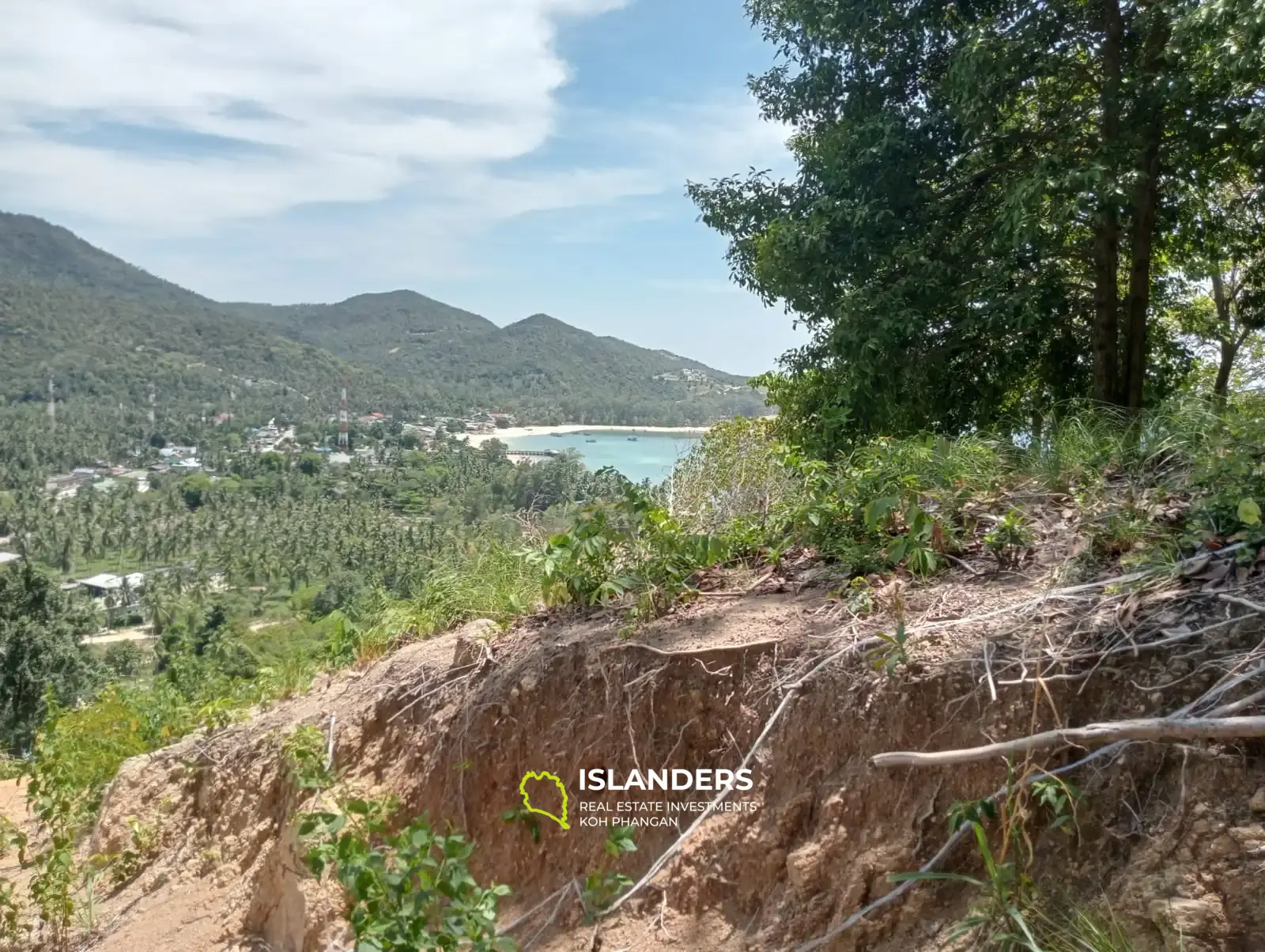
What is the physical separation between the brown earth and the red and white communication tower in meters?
76.5

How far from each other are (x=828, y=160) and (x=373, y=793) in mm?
4984

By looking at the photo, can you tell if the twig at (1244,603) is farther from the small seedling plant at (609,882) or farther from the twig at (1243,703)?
the small seedling plant at (609,882)

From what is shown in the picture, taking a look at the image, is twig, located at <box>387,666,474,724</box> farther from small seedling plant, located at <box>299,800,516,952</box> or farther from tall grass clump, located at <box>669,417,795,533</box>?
tall grass clump, located at <box>669,417,795,533</box>

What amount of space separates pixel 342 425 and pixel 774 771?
8454 cm

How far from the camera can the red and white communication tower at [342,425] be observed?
78.4 metres

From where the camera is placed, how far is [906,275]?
6047 millimetres

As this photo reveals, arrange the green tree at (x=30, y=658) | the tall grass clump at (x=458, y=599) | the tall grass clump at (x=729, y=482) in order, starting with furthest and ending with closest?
1. the green tree at (x=30, y=658)
2. the tall grass clump at (x=729, y=482)
3. the tall grass clump at (x=458, y=599)

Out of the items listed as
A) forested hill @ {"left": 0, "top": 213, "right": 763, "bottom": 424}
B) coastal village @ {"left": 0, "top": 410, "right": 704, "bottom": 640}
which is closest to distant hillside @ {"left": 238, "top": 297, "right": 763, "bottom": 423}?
forested hill @ {"left": 0, "top": 213, "right": 763, "bottom": 424}

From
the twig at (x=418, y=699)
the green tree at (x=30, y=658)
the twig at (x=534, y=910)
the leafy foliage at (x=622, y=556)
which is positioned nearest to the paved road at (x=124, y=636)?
the green tree at (x=30, y=658)

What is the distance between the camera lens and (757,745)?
2812 mm

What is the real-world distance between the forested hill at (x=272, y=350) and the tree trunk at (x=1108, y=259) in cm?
6106

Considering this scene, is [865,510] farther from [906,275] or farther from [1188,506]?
[906,275]

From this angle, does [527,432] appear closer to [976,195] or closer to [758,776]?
[976,195]

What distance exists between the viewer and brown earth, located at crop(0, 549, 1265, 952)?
2031 mm
